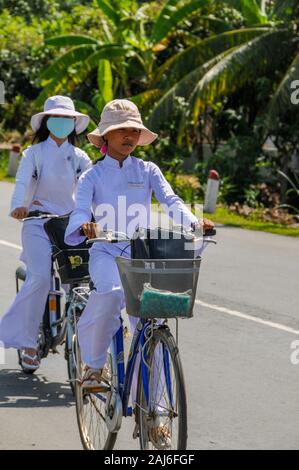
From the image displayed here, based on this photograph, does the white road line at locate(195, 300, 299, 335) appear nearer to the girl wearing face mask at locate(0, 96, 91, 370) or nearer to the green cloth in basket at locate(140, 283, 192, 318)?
the girl wearing face mask at locate(0, 96, 91, 370)

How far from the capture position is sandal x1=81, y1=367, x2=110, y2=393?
6352 millimetres

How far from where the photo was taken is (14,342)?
834cm

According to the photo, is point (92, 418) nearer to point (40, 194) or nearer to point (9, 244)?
point (40, 194)

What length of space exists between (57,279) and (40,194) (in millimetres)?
604

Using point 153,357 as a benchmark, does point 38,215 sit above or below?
above

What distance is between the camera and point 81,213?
20.9ft

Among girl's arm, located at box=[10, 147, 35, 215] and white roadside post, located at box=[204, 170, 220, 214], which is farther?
white roadside post, located at box=[204, 170, 220, 214]

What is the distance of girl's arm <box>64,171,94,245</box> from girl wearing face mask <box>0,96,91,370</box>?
163 cm

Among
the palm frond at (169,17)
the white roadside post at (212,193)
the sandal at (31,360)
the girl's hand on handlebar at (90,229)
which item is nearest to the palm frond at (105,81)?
the palm frond at (169,17)

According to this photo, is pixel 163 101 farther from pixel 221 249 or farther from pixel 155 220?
pixel 221 249

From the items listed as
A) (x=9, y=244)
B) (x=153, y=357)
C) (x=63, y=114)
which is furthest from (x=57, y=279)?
(x=9, y=244)

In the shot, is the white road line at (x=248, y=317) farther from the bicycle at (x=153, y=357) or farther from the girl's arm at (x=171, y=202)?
the bicycle at (x=153, y=357)

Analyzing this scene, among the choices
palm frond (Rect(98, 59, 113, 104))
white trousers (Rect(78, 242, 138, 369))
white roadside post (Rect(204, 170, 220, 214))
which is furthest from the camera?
palm frond (Rect(98, 59, 113, 104))

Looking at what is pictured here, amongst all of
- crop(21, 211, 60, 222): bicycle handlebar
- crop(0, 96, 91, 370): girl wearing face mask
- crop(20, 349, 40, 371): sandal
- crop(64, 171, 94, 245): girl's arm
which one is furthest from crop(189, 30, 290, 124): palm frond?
crop(64, 171, 94, 245): girl's arm
